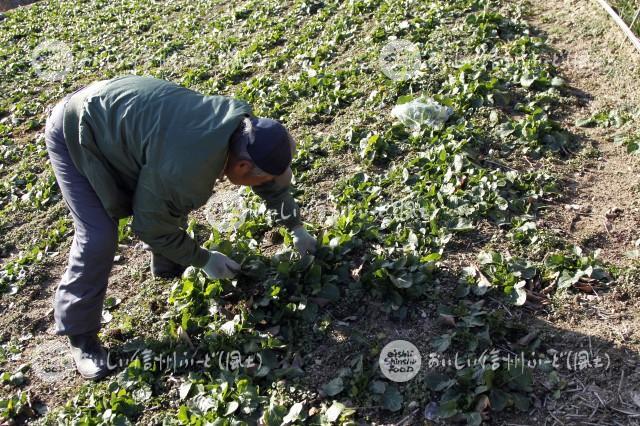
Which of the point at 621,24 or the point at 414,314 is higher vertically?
the point at 621,24

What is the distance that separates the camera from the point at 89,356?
3141mm

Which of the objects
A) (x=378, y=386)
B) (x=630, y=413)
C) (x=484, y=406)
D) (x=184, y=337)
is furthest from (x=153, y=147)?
(x=630, y=413)

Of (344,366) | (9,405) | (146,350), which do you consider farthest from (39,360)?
(344,366)

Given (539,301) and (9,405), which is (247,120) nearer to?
(539,301)

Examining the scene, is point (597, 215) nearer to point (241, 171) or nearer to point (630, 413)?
point (630, 413)

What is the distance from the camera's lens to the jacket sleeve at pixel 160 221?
2.58m

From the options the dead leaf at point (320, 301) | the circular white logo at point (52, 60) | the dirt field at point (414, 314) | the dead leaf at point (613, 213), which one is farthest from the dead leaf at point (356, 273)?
the circular white logo at point (52, 60)

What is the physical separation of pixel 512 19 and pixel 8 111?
5.84m

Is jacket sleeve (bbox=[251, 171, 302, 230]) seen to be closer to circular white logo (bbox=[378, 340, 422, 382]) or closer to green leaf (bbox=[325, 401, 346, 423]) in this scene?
circular white logo (bbox=[378, 340, 422, 382])

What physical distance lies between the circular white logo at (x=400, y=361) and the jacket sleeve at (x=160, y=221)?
1094 mm

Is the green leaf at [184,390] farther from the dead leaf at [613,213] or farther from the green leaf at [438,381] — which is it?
the dead leaf at [613,213]

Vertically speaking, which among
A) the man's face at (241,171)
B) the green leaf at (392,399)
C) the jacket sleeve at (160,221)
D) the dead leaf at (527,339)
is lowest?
the green leaf at (392,399)

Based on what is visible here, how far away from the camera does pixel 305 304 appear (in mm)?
3129

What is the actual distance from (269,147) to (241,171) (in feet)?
0.67
